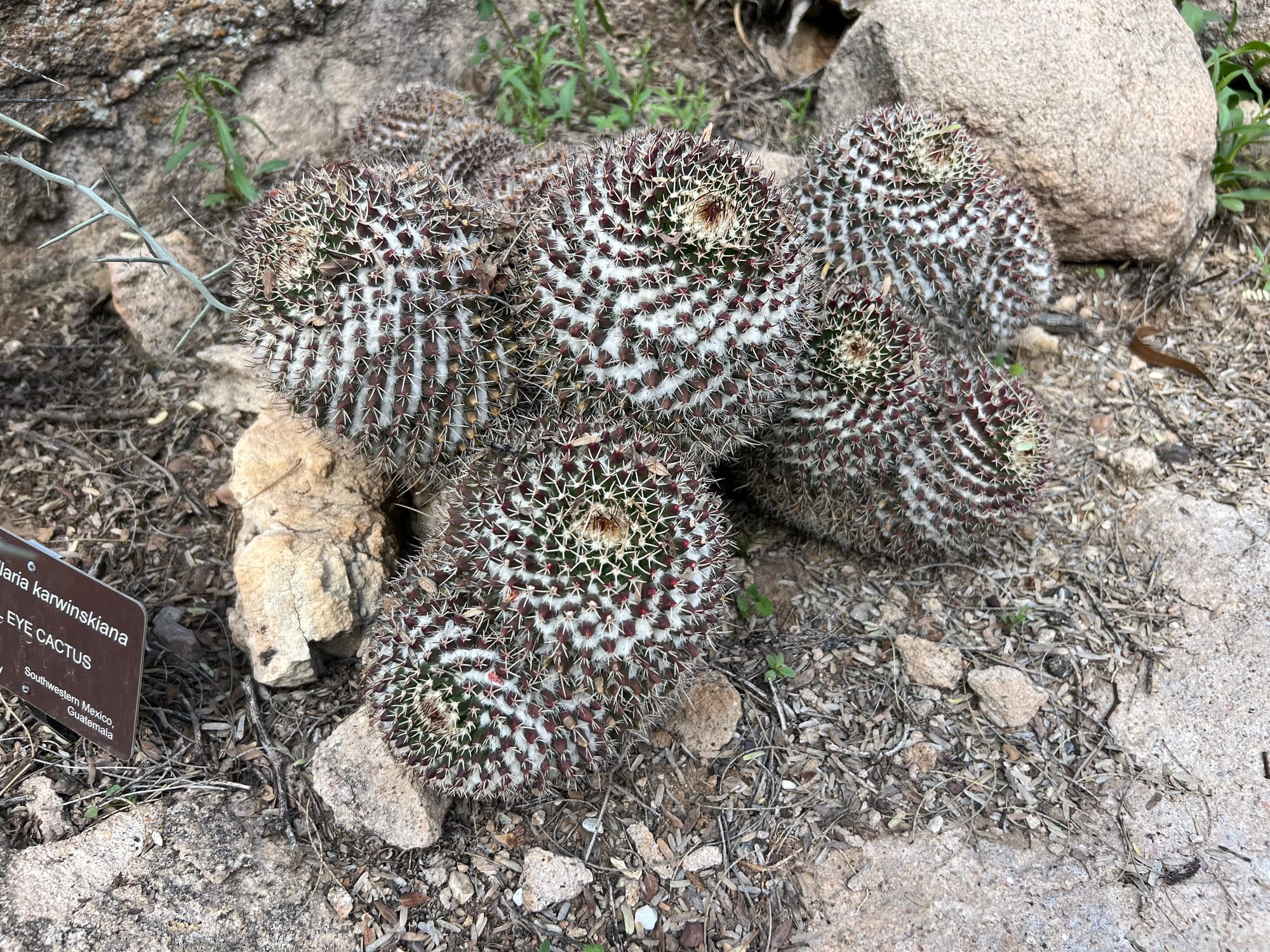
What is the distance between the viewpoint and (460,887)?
253cm

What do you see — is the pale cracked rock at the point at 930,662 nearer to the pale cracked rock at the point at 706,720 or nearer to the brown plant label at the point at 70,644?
the pale cracked rock at the point at 706,720

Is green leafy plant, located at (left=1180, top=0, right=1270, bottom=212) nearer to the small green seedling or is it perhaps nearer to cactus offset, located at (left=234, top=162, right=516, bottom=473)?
the small green seedling

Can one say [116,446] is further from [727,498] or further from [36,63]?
[727,498]

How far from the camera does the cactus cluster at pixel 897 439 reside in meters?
2.88

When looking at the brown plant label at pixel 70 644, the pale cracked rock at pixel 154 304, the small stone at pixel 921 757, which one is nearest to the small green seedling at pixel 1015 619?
the small stone at pixel 921 757

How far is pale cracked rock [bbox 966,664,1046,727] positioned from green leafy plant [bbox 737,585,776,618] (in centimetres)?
68

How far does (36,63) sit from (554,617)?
3230 millimetres

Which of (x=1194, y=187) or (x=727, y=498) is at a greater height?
(x=1194, y=187)

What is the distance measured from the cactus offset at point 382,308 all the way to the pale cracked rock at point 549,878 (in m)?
1.16

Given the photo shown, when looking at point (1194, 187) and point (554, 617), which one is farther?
point (1194, 187)

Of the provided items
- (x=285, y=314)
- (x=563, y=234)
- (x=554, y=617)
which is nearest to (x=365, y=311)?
(x=285, y=314)

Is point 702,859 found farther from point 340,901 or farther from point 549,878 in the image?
point 340,901

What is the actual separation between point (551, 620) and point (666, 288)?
879 mm

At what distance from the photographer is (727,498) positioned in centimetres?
354
